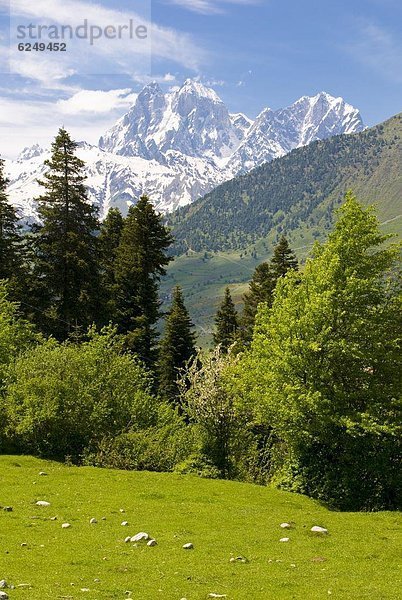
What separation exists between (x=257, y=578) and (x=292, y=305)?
1905 centimetres

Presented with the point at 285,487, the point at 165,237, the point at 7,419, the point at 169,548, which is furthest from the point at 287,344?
the point at 165,237

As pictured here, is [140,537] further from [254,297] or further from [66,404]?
[254,297]

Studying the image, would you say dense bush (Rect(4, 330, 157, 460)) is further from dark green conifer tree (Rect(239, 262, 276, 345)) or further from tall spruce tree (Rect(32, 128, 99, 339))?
dark green conifer tree (Rect(239, 262, 276, 345))

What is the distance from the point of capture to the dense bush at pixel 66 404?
39.2 metres

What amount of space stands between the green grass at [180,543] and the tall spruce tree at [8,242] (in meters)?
26.7

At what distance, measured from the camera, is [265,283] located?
216 feet

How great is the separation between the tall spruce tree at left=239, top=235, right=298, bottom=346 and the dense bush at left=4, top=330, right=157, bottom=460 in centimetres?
2425

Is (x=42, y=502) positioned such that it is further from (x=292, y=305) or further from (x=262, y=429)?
(x=262, y=429)

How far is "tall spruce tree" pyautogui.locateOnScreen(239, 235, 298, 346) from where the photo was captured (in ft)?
Answer: 212

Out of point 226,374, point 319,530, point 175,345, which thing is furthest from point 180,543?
point 175,345

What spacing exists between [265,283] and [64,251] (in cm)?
2377

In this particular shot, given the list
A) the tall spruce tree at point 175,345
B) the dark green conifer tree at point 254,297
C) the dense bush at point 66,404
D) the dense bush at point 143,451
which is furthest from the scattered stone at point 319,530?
the tall spruce tree at point 175,345

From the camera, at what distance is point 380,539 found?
2384 cm

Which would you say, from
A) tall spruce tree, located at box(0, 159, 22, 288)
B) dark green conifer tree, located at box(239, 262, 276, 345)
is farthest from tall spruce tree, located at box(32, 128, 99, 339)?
dark green conifer tree, located at box(239, 262, 276, 345)
